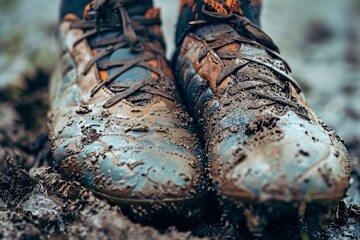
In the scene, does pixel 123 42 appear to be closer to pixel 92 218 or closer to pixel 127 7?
pixel 127 7

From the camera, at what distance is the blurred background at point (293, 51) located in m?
3.49

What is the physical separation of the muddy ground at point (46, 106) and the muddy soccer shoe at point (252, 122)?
0.18 metres

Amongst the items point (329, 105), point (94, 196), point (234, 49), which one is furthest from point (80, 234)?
point (329, 105)

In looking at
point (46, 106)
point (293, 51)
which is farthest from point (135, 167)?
point (293, 51)

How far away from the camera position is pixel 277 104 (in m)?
1.88

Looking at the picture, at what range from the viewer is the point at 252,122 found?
1.75m

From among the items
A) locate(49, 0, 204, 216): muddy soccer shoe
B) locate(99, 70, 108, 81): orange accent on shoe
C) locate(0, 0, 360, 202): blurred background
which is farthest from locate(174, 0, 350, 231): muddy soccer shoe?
locate(0, 0, 360, 202): blurred background

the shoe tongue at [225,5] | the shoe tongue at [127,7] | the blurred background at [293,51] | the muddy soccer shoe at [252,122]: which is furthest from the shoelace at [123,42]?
the blurred background at [293,51]

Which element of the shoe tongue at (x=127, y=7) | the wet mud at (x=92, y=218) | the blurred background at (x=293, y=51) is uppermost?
the shoe tongue at (x=127, y=7)

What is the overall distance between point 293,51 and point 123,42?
274 cm

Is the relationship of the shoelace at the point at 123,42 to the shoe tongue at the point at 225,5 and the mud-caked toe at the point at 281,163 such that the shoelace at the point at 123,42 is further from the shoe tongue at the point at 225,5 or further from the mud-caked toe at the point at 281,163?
the mud-caked toe at the point at 281,163

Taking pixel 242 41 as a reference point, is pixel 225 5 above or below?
above

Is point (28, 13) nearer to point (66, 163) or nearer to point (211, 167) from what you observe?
point (66, 163)

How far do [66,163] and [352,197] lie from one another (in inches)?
49.3
